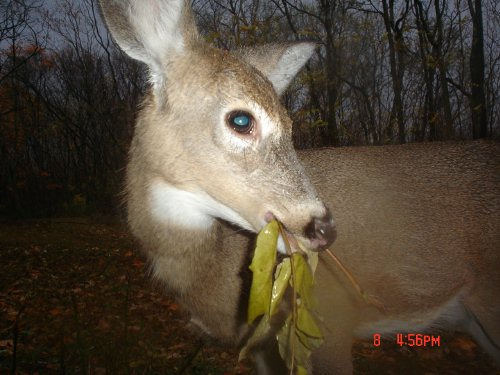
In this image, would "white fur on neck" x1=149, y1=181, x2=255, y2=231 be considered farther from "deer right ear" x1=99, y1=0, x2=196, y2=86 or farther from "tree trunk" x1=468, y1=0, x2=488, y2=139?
"tree trunk" x1=468, y1=0, x2=488, y2=139

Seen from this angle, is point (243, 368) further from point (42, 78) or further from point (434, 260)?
point (42, 78)

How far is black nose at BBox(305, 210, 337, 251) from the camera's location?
2092 millimetres

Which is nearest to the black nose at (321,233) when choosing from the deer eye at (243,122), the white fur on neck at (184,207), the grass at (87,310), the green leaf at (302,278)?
the green leaf at (302,278)

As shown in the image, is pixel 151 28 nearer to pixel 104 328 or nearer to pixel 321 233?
pixel 321 233

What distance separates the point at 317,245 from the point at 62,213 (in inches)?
679

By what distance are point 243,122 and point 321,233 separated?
0.84m

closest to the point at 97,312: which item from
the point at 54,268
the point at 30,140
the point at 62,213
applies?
the point at 54,268

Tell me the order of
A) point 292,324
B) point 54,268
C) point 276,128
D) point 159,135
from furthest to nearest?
1. point 54,268
2. point 159,135
3. point 276,128
4. point 292,324

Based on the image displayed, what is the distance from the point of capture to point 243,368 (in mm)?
5613

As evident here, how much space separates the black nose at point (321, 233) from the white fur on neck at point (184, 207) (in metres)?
0.57

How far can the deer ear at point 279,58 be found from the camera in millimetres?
3629

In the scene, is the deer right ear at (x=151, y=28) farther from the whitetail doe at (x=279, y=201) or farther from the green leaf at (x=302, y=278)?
the green leaf at (x=302, y=278)

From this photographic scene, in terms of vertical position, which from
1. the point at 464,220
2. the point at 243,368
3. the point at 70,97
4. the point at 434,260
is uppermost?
the point at 70,97
